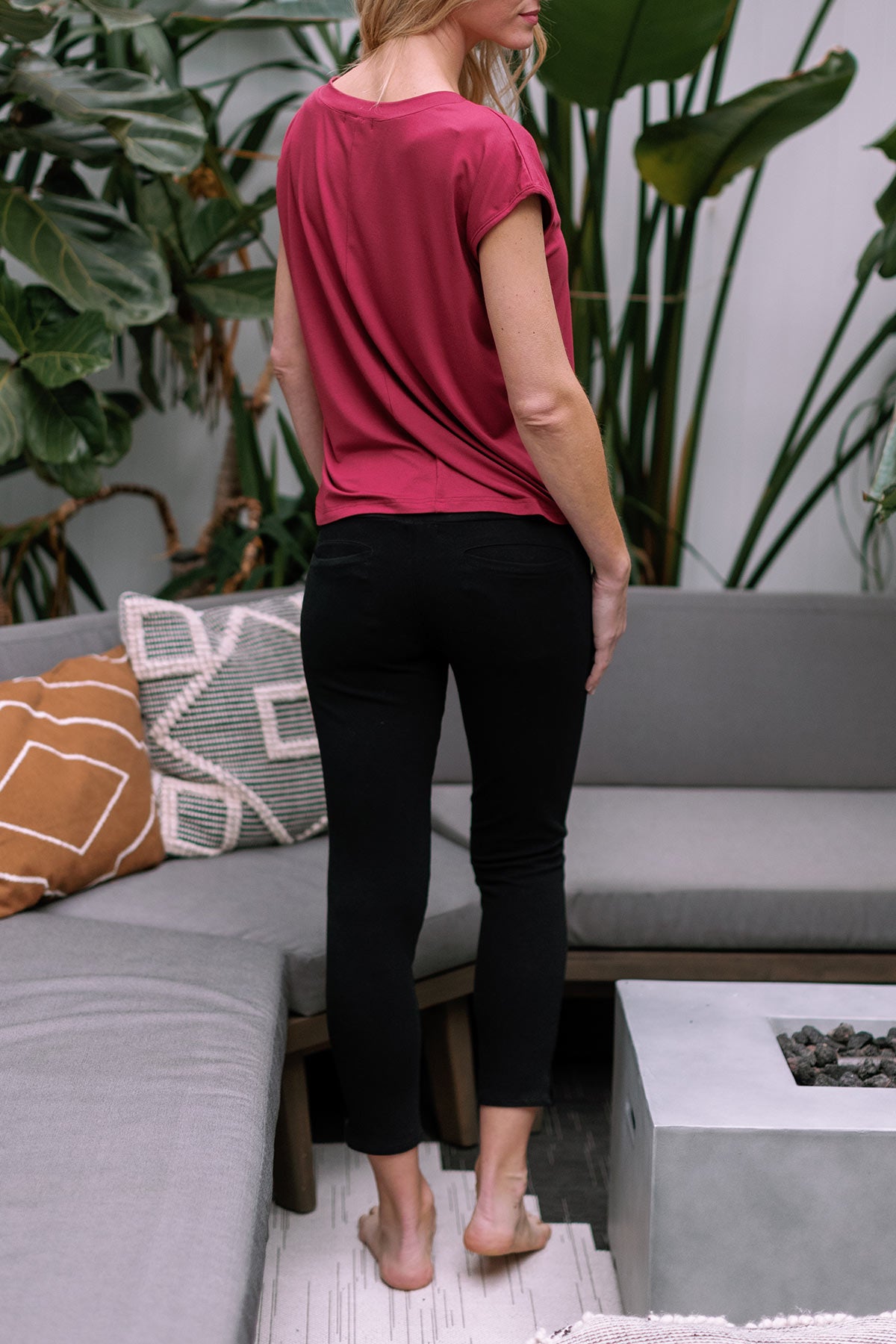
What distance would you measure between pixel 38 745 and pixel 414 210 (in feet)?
2.87

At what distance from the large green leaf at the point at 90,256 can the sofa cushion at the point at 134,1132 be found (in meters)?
1.00

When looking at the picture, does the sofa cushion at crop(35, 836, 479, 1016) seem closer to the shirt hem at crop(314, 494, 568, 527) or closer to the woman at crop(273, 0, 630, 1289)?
the woman at crop(273, 0, 630, 1289)

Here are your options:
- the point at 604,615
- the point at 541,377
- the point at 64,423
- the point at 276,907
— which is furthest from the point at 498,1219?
the point at 64,423

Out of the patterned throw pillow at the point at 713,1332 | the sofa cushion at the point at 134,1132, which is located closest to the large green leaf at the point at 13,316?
the sofa cushion at the point at 134,1132

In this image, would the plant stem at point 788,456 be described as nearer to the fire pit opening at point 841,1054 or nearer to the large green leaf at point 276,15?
the large green leaf at point 276,15

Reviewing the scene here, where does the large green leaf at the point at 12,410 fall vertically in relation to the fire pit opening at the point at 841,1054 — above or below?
above

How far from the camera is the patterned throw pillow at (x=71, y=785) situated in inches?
60.5

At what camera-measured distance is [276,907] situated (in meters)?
1.56

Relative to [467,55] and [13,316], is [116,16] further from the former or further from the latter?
[467,55]

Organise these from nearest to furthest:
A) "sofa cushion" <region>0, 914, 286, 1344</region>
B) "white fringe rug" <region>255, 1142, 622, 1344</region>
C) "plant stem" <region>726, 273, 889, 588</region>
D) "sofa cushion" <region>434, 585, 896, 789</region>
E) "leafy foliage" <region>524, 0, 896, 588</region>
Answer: "sofa cushion" <region>0, 914, 286, 1344</region>
"white fringe rug" <region>255, 1142, 622, 1344</region>
"leafy foliage" <region>524, 0, 896, 588</region>
"sofa cushion" <region>434, 585, 896, 789</region>
"plant stem" <region>726, 273, 889, 588</region>

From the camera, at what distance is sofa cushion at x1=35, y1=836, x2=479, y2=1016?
1.49 meters

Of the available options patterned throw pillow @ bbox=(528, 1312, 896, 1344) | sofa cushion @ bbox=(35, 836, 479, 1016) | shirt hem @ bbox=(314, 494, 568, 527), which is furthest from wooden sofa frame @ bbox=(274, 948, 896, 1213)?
shirt hem @ bbox=(314, 494, 568, 527)

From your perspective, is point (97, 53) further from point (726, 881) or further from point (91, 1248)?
point (91, 1248)

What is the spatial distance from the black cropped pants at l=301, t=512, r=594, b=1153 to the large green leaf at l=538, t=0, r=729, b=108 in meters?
0.96
